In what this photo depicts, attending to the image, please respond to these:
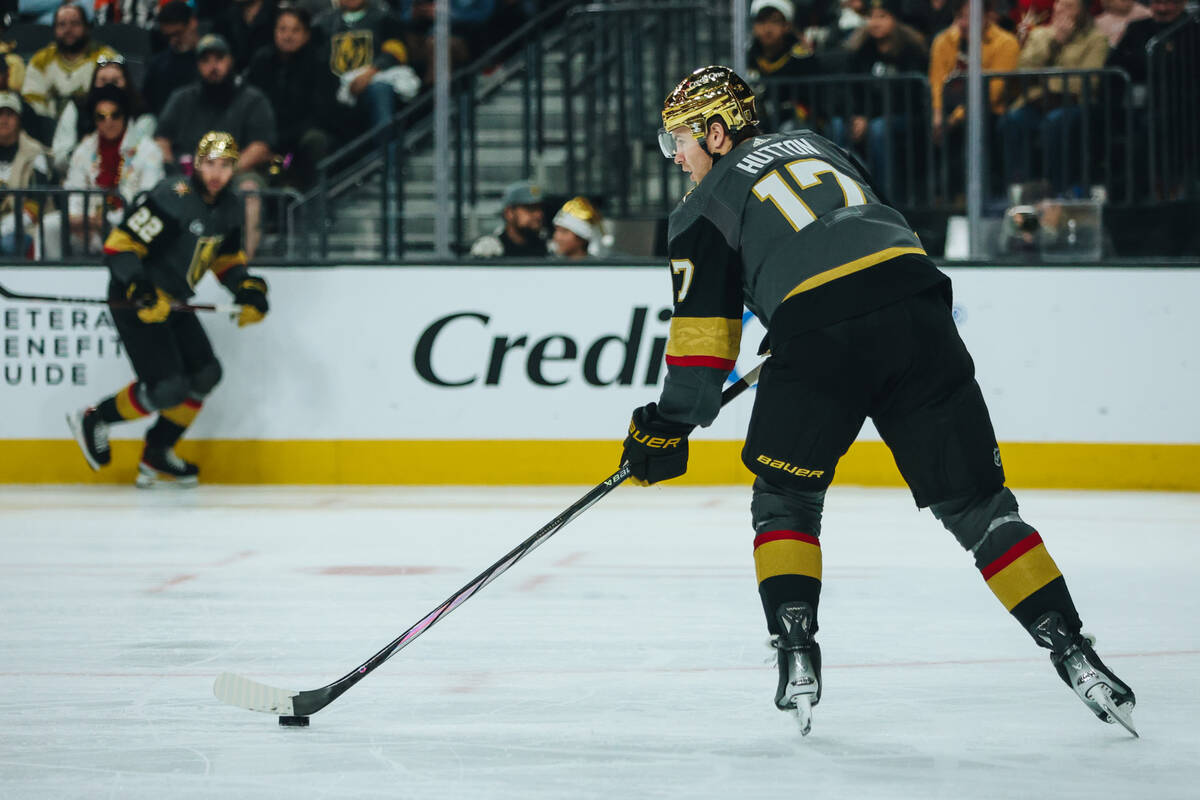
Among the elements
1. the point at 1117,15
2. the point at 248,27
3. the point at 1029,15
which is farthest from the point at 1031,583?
the point at 248,27

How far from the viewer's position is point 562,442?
7629 mm

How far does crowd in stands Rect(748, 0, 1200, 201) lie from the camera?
26.6 feet

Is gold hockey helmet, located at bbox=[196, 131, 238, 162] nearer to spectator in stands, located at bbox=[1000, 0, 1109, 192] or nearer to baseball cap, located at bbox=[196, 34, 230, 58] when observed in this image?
baseball cap, located at bbox=[196, 34, 230, 58]

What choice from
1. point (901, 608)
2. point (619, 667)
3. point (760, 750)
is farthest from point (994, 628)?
point (760, 750)

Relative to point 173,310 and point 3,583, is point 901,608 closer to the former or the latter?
point 3,583

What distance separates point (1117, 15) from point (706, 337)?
602 cm

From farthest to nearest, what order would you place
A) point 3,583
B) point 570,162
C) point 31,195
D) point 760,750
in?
1. point 570,162
2. point 31,195
3. point 3,583
4. point 760,750

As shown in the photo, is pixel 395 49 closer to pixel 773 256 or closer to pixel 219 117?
pixel 219 117

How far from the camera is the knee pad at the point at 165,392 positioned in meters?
7.34

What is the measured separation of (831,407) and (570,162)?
5.74 m

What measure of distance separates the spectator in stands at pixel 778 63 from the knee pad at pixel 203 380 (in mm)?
2895

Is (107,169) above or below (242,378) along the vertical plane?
above

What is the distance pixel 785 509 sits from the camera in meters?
3.10

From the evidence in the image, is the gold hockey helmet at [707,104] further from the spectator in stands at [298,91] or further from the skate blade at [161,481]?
the spectator in stands at [298,91]
